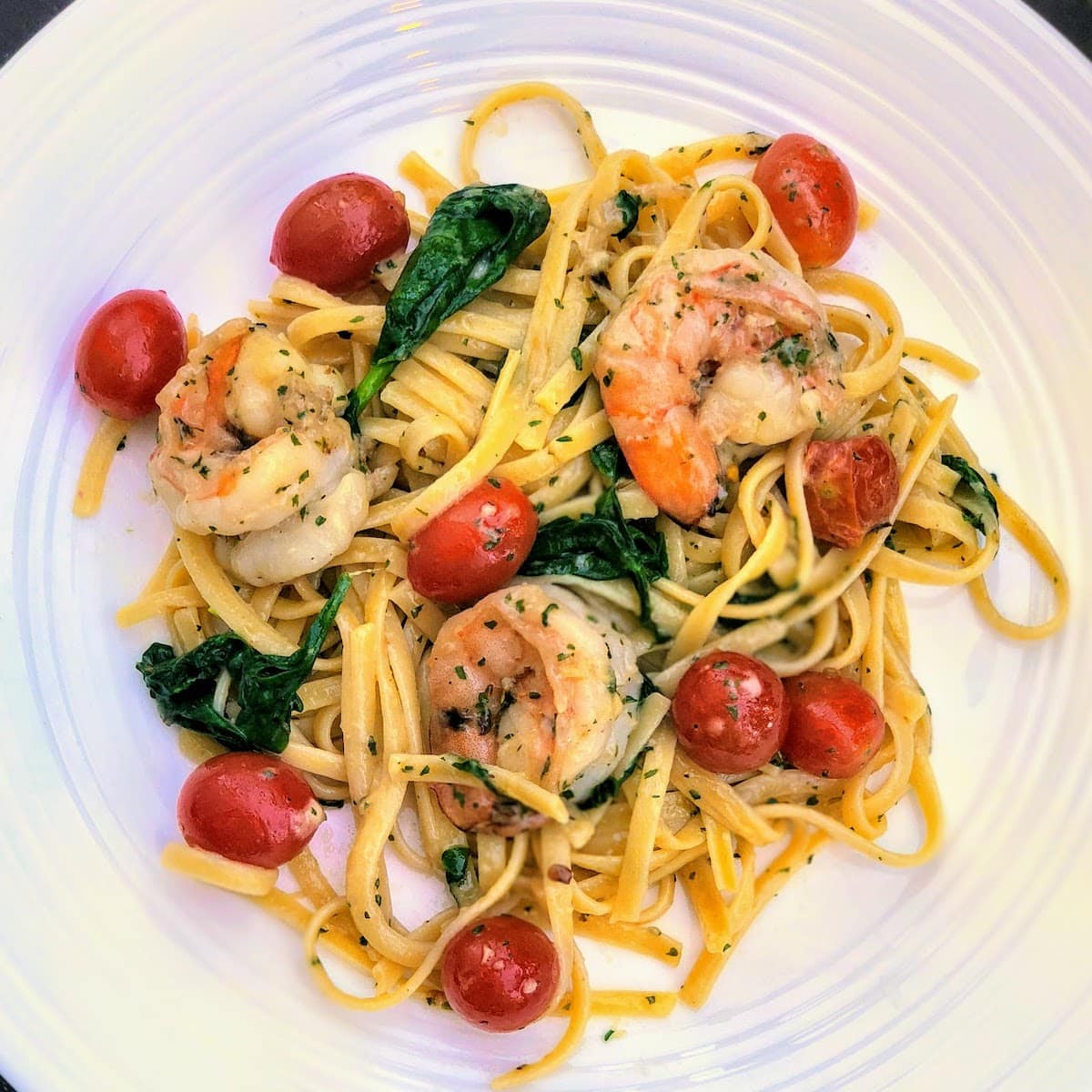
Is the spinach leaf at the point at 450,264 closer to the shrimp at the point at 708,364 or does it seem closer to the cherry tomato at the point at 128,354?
the shrimp at the point at 708,364

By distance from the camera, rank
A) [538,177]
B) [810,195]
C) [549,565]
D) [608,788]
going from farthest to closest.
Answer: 1. [538,177]
2. [810,195]
3. [549,565]
4. [608,788]

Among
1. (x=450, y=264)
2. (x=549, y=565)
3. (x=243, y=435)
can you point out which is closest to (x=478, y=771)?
(x=549, y=565)

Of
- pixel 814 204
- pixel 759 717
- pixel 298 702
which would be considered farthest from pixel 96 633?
pixel 814 204

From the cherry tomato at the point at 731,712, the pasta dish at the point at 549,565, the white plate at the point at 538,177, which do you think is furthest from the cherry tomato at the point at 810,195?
the cherry tomato at the point at 731,712

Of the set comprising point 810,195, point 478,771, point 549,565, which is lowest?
point 478,771

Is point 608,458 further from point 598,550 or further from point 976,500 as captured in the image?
point 976,500

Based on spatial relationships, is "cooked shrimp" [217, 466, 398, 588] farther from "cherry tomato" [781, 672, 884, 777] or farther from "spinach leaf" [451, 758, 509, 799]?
"cherry tomato" [781, 672, 884, 777]
